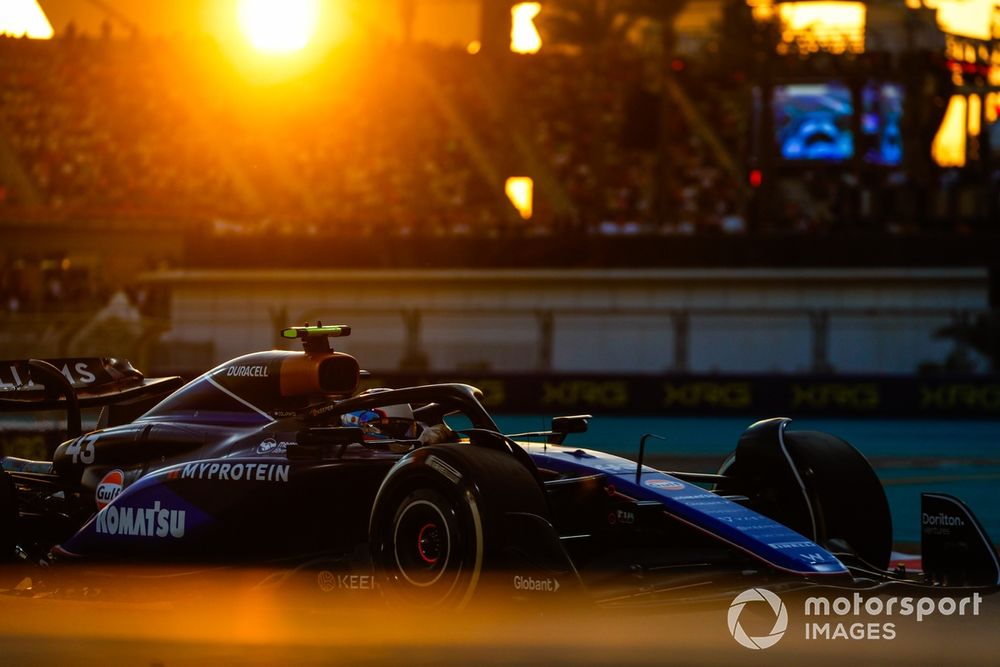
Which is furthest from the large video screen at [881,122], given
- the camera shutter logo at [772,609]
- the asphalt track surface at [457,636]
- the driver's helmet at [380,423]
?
the camera shutter logo at [772,609]

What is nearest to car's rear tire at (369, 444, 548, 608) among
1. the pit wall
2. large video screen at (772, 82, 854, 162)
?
the pit wall

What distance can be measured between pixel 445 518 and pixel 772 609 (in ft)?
3.72

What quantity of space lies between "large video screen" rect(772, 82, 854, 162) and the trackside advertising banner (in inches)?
322

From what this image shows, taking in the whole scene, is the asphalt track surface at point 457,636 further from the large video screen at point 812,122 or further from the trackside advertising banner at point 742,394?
the large video screen at point 812,122

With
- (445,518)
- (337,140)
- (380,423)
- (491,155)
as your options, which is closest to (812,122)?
(491,155)

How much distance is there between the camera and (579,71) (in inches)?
1300

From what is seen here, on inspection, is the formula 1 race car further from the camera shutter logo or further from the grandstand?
the grandstand

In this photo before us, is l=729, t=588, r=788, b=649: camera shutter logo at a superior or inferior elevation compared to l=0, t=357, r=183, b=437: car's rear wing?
inferior

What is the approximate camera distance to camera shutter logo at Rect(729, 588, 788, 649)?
5.00 metres

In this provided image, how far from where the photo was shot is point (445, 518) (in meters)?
5.23

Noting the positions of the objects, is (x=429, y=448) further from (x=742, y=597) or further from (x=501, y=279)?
(x=501, y=279)

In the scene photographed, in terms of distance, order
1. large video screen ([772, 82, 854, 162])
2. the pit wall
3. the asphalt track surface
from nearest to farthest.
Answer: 1. the asphalt track surface
2. the pit wall
3. large video screen ([772, 82, 854, 162])

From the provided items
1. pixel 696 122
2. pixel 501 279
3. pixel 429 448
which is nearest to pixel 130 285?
pixel 501 279

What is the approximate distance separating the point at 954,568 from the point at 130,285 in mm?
22768
